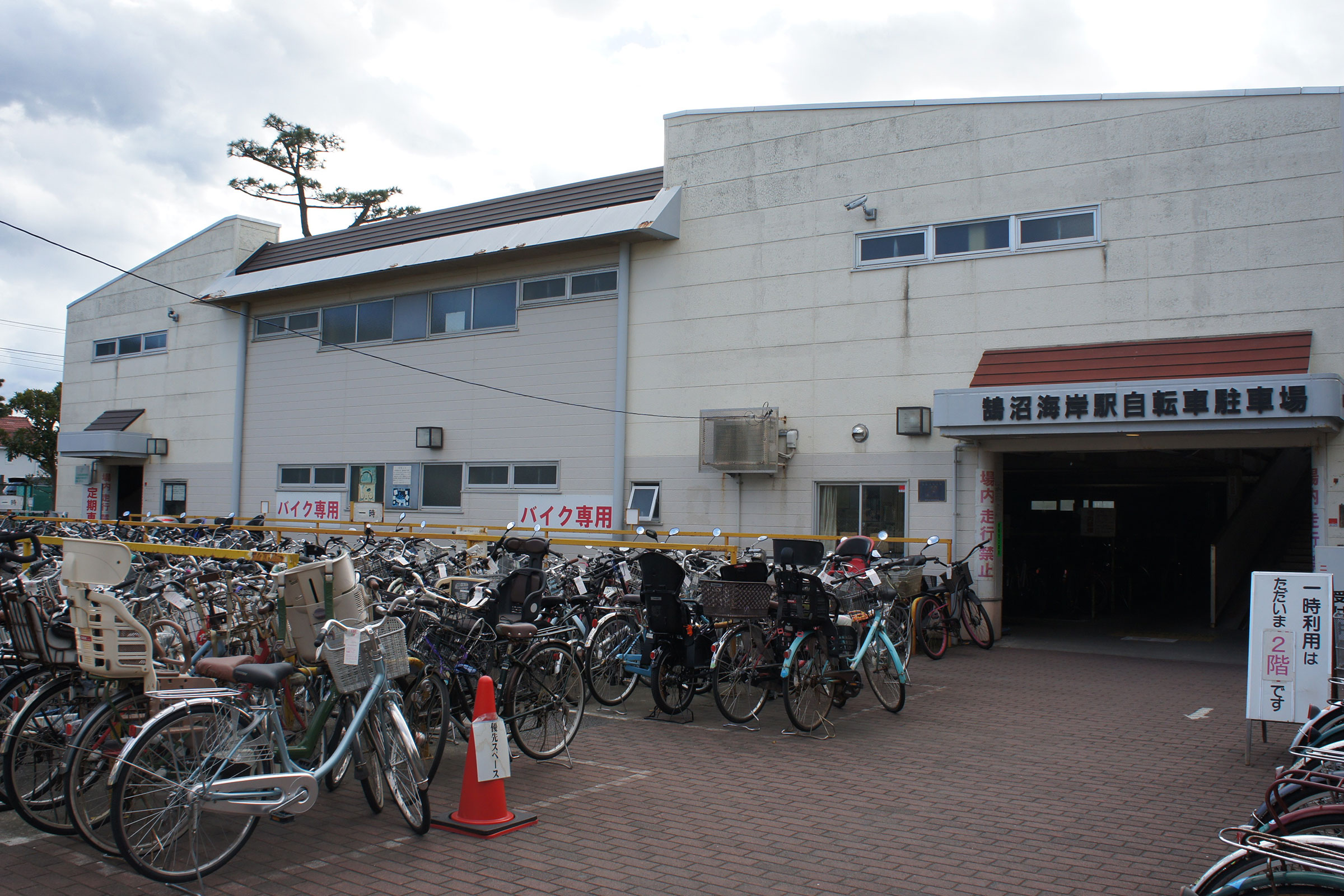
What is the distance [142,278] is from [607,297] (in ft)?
40.3

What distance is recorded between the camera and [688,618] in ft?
25.8

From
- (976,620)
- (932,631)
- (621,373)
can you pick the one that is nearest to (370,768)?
(932,631)

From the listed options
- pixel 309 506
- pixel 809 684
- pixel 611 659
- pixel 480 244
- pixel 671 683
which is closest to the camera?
pixel 809 684

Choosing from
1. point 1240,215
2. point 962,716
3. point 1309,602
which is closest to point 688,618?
point 962,716

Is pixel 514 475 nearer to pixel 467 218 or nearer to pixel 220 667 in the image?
pixel 467 218

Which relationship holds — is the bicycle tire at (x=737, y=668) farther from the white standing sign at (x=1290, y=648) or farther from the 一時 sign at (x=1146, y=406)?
the 一時 sign at (x=1146, y=406)

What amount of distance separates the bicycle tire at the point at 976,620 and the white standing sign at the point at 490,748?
8340 mm

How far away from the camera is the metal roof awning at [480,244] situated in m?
15.4

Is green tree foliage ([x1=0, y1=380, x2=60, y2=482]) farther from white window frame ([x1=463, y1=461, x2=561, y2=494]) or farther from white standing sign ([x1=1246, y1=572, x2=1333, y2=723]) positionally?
white standing sign ([x1=1246, y1=572, x2=1333, y2=723])

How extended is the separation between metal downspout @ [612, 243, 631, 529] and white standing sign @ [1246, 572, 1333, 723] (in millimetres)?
9980

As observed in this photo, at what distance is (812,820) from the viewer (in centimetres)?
546

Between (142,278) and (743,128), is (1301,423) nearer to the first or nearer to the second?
(743,128)

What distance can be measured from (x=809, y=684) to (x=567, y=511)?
9.22 meters

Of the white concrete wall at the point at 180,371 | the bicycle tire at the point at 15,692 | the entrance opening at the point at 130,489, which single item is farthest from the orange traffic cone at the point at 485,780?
the entrance opening at the point at 130,489
